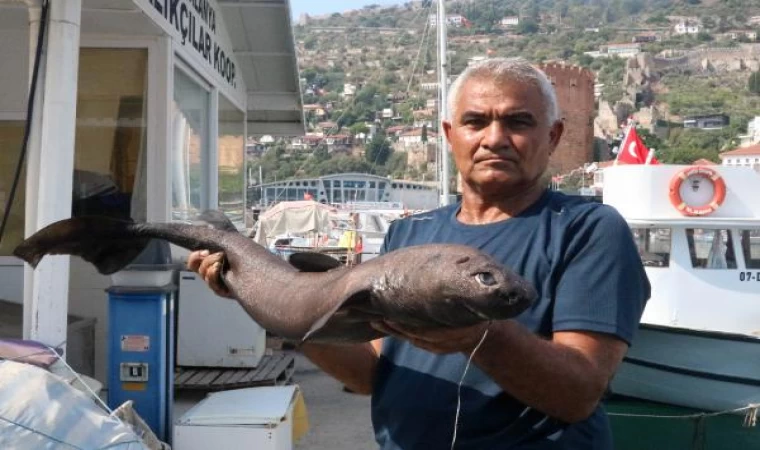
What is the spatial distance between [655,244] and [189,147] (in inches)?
223

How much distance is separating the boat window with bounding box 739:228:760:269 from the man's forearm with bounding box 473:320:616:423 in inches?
351

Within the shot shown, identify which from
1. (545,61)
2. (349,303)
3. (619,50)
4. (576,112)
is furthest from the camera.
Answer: (619,50)

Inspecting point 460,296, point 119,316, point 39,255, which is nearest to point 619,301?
point 460,296

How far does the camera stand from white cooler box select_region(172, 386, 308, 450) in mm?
5371

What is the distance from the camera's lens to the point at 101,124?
7.57m

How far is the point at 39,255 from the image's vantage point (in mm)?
3301

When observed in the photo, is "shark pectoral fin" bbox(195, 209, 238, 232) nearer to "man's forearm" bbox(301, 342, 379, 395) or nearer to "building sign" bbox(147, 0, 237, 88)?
"man's forearm" bbox(301, 342, 379, 395)

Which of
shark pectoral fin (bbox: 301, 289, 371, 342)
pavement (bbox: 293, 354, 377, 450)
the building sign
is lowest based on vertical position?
pavement (bbox: 293, 354, 377, 450)

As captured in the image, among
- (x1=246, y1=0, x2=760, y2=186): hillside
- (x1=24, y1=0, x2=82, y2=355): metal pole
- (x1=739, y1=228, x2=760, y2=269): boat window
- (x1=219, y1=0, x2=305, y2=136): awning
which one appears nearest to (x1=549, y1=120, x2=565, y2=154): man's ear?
(x1=24, y1=0, x2=82, y2=355): metal pole

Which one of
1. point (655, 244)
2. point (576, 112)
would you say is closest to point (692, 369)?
point (655, 244)

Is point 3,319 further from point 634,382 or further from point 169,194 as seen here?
point 634,382

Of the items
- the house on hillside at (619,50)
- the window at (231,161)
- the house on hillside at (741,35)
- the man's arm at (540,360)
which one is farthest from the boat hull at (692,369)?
the house on hillside at (741,35)

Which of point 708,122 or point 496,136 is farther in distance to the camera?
point 708,122

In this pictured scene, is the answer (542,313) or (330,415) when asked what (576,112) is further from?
(542,313)
